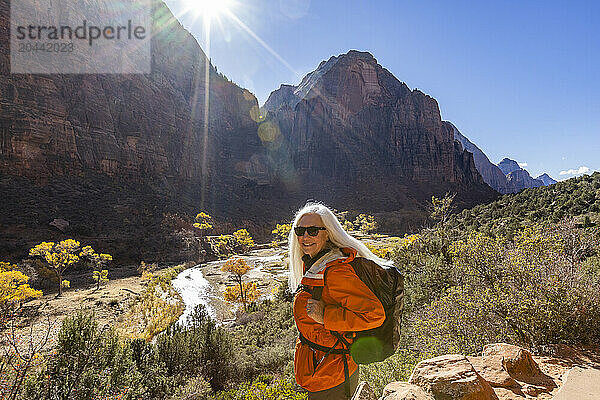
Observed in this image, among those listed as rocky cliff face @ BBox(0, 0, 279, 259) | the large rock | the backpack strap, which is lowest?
the large rock

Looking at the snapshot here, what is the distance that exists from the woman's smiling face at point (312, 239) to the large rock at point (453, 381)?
188cm

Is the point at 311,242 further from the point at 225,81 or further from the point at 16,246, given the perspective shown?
the point at 225,81

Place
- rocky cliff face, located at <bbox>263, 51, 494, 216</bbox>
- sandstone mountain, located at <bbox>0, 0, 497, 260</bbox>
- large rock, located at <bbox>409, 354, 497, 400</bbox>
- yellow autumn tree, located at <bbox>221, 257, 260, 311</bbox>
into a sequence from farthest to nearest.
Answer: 1. rocky cliff face, located at <bbox>263, 51, 494, 216</bbox>
2. sandstone mountain, located at <bbox>0, 0, 497, 260</bbox>
3. yellow autumn tree, located at <bbox>221, 257, 260, 311</bbox>
4. large rock, located at <bbox>409, 354, 497, 400</bbox>

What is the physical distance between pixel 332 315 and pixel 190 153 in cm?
7630

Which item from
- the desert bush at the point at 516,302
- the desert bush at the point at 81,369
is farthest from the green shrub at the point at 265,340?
the desert bush at the point at 516,302

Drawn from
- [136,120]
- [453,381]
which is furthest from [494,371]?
[136,120]

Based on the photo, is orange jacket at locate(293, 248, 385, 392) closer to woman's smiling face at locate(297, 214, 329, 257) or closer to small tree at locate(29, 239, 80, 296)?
woman's smiling face at locate(297, 214, 329, 257)

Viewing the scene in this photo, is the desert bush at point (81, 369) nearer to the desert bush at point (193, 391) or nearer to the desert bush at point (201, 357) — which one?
the desert bush at point (193, 391)

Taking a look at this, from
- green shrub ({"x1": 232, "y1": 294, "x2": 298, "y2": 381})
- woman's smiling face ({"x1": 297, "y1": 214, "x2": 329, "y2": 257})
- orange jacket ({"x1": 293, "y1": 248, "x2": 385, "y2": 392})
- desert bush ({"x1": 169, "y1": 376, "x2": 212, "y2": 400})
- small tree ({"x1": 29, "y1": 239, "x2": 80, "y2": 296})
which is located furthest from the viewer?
small tree ({"x1": 29, "y1": 239, "x2": 80, "y2": 296})

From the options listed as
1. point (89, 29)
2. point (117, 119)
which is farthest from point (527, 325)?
point (89, 29)

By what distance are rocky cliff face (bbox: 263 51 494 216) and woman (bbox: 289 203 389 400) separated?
229ft

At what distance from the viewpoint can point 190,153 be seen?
71.6 meters

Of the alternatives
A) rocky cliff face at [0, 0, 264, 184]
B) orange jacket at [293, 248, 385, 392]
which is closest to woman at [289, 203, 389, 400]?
orange jacket at [293, 248, 385, 392]

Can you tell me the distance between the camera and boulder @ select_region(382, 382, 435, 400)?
8.23ft
